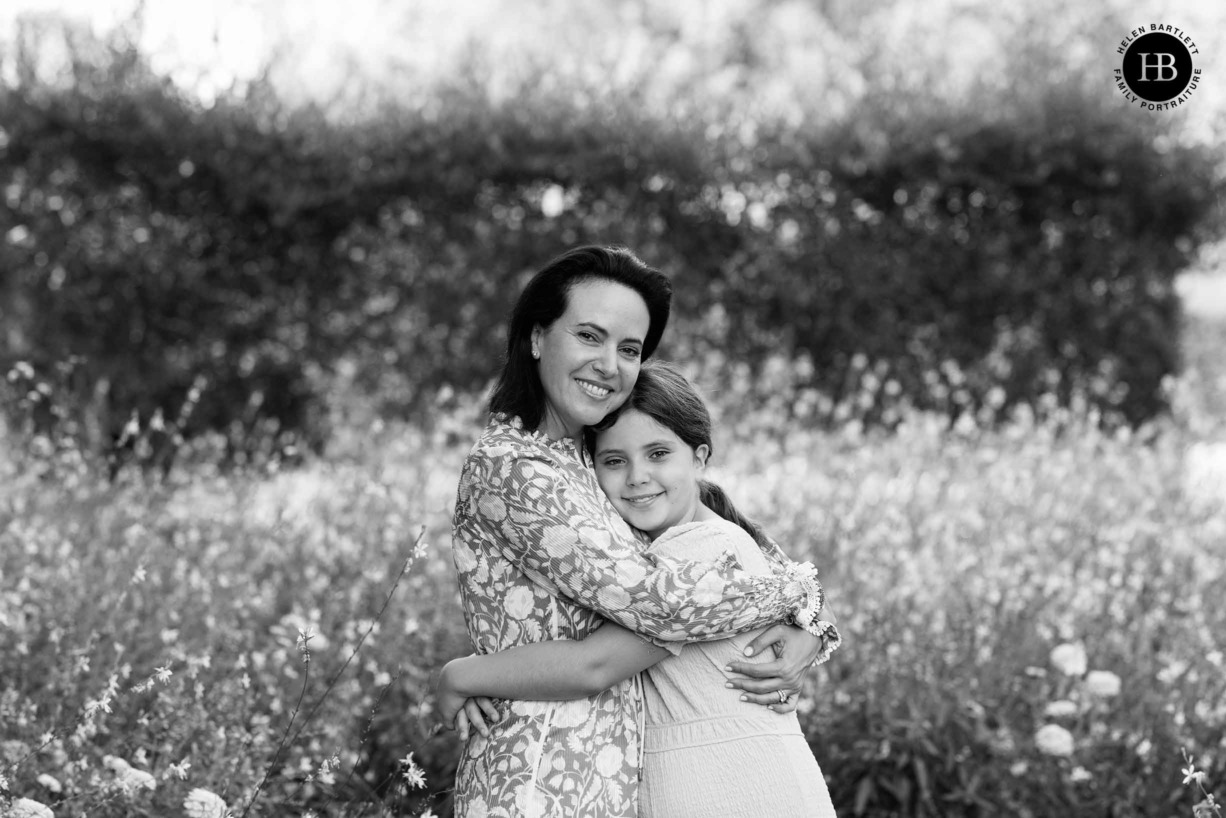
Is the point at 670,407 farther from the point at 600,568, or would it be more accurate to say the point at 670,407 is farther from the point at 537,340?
the point at 600,568

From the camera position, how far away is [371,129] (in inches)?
318

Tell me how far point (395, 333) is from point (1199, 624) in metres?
5.06

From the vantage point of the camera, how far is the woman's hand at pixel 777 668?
272cm

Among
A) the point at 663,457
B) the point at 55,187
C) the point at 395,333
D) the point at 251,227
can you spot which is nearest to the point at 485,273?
the point at 395,333

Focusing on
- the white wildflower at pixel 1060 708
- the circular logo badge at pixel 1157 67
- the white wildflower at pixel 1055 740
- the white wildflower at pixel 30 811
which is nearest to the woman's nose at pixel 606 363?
the white wildflower at pixel 30 811

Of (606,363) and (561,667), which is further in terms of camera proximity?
(606,363)

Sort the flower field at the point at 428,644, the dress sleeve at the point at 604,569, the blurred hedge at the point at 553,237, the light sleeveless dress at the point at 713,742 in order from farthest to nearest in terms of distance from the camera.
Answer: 1. the blurred hedge at the point at 553,237
2. the flower field at the point at 428,644
3. the light sleeveless dress at the point at 713,742
4. the dress sleeve at the point at 604,569

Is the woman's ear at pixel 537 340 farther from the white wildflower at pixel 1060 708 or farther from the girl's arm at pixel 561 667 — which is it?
the white wildflower at pixel 1060 708

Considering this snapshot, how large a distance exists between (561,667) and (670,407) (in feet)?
2.23

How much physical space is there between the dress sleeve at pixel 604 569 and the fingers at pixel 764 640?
0.29 ft

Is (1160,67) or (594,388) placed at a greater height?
(1160,67)

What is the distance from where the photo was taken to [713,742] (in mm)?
2688

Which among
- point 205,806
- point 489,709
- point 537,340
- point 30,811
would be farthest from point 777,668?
point 30,811

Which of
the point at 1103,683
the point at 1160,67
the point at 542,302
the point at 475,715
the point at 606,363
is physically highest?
the point at 1160,67
